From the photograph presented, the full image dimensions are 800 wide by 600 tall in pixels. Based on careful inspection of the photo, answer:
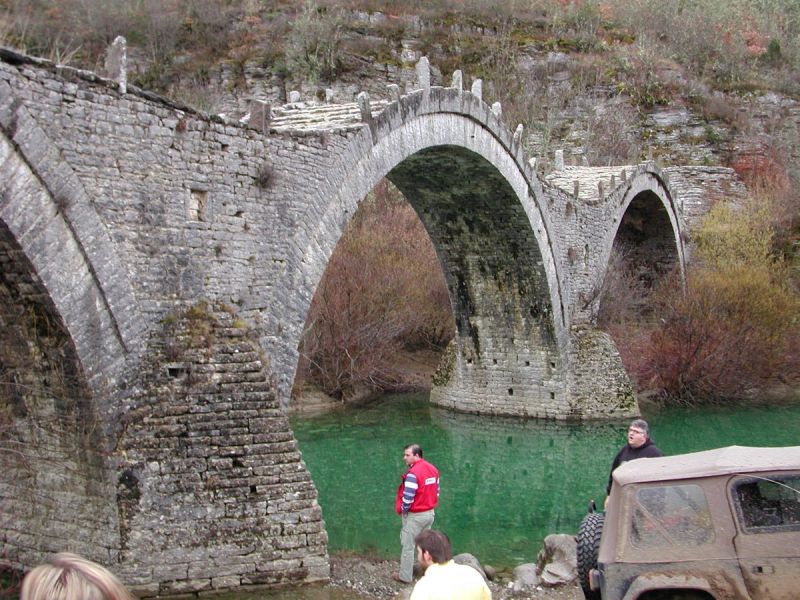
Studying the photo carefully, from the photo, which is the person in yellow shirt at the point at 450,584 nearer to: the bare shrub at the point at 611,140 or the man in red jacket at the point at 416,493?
the man in red jacket at the point at 416,493

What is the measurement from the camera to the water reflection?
9.63 m

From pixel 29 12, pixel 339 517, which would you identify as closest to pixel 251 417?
pixel 339 517

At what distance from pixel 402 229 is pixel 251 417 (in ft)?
48.4

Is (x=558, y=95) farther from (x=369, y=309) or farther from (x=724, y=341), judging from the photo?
(x=369, y=309)

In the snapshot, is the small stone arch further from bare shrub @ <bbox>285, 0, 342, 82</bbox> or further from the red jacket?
the red jacket

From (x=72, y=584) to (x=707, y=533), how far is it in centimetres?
346

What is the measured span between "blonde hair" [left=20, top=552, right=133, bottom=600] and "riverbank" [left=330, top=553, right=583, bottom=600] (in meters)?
5.26

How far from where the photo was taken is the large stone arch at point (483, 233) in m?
10.8

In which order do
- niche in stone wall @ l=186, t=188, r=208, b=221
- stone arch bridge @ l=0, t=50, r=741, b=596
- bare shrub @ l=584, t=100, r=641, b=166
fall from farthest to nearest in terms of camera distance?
bare shrub @ l=584, t=100, r=641, b=166 → niche in stone wall @ l=186, t=188, r=208, b=221 → stone arch bridge @ l=0, t=50, r=741, b=596

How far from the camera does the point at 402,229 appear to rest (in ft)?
70.3

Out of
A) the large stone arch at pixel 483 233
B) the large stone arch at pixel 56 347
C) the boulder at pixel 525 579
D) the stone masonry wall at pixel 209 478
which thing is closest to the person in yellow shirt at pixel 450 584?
the stone masonry wall at pixel 209 478

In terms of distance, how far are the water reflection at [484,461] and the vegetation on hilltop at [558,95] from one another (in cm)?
155

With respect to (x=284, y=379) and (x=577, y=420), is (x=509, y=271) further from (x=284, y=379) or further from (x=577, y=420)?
(x=284, y=379)

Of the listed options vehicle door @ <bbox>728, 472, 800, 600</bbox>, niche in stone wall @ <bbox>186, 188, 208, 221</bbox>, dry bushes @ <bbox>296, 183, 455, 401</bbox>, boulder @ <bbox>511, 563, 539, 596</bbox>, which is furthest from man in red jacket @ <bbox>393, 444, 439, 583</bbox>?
dry bushes @ <bbox>296, 183, 455, 401</bbox>
